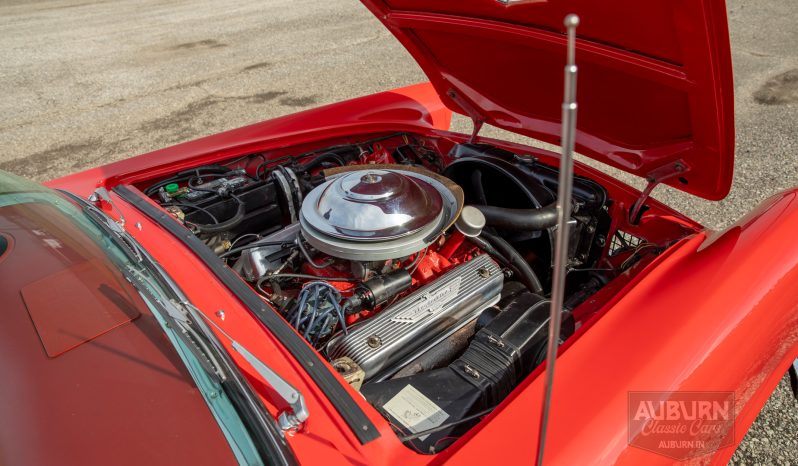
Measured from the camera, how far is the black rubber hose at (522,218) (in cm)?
173

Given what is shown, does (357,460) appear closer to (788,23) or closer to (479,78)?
(479,78)

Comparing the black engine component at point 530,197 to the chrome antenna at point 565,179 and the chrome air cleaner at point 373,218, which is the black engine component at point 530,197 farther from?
the chrome antenna at point 565,179

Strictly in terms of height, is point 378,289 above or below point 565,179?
below

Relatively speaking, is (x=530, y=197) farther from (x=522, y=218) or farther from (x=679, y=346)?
(x=679, y=346)

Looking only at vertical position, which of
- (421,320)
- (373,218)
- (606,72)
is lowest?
(421,320)

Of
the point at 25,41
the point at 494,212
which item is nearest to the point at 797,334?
the point at 494,212

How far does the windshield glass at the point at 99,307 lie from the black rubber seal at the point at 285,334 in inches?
6.4

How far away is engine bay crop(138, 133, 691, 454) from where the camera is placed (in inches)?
54.0

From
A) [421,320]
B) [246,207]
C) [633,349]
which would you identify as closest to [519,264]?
[421,320]

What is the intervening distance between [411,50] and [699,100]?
3.78 ft

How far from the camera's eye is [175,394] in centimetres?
A: 102

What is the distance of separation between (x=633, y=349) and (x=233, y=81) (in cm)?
568

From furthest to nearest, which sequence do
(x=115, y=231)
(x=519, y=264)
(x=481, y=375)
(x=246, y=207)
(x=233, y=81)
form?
(x=233, y=81), (x=246, y=207), (x=519, y=264), (x=115, y=231), (x=481, y=375)

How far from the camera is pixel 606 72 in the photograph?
63.0 inches
